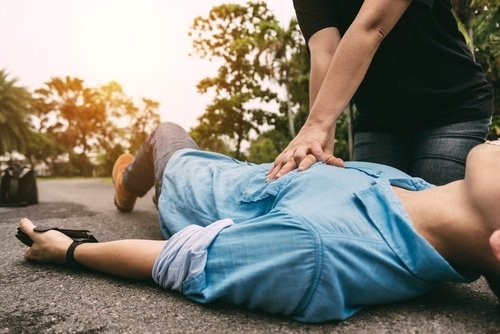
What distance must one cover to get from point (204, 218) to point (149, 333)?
2.18 ft

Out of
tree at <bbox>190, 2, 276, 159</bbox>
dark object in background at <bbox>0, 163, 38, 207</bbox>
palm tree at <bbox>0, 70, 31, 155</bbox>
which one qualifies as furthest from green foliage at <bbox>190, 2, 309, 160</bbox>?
palm tree at <bbox>0, 70, 31, 155</bbox>

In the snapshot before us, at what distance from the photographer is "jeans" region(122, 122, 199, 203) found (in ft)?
7.46

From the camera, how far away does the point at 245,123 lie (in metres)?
16.5

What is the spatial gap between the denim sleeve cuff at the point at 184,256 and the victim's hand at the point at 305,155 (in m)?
0.36

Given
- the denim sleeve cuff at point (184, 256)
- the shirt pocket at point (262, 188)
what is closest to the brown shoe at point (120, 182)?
the shirt pocket at point (262, 188)

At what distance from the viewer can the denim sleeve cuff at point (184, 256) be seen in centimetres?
127

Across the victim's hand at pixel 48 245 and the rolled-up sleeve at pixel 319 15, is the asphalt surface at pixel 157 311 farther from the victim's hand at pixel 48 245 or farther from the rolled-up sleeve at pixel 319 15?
the rolled-up sleeve at pixel 319 15

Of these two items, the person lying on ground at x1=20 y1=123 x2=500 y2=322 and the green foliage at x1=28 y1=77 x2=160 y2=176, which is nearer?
the person lying on ground at x1=20 y1=123 x2=500 y2=322

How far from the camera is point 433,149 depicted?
6.44 feet

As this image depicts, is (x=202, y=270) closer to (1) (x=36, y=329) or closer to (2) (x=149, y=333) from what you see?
(2) (x=149, y=333)

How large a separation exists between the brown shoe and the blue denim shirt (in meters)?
1.82

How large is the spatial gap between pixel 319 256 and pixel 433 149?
1131mm

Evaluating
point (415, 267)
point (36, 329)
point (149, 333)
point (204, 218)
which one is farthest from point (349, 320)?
point (36, 329)

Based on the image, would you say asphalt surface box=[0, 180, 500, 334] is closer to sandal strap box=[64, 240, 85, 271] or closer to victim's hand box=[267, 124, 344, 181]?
sandal strap box=[64, 240, 85, 271]
